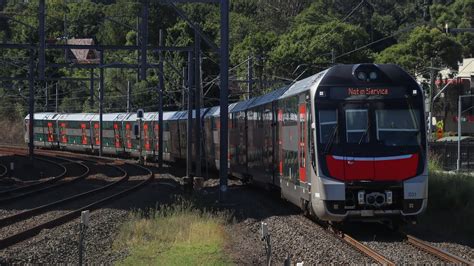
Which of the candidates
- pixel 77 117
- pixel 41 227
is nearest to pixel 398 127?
pixel 41 227

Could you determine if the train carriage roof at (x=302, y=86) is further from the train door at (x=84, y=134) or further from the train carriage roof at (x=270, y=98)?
the train door at (x=84, y=134)

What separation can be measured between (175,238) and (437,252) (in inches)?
186

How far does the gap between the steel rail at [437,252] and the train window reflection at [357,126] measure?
204cm

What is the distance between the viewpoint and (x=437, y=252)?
12.3 m

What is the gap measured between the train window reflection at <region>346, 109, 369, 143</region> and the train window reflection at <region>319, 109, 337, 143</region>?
267 mm

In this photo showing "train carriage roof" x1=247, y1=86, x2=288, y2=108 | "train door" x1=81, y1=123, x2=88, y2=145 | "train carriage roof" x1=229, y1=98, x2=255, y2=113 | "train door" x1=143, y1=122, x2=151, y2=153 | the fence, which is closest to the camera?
"train carriage roof" x1=247, y1=86, x2=288, y2=108

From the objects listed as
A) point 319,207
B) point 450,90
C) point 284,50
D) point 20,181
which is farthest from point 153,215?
point 450,90

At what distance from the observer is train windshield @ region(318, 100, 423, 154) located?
14.3m

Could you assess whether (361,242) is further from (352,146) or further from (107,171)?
(107,171)

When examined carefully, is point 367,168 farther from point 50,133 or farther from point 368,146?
point 50,133

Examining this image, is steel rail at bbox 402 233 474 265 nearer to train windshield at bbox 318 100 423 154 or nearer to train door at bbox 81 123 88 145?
train windshield at bbox 318 100 423 154

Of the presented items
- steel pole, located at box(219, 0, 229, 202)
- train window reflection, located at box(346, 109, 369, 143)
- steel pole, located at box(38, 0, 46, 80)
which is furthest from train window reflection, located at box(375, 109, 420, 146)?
steel pole, located at box(38, 0, 46, 80)

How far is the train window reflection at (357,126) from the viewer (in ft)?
46.9

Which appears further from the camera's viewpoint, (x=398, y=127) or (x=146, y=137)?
(x=146, y=137)
